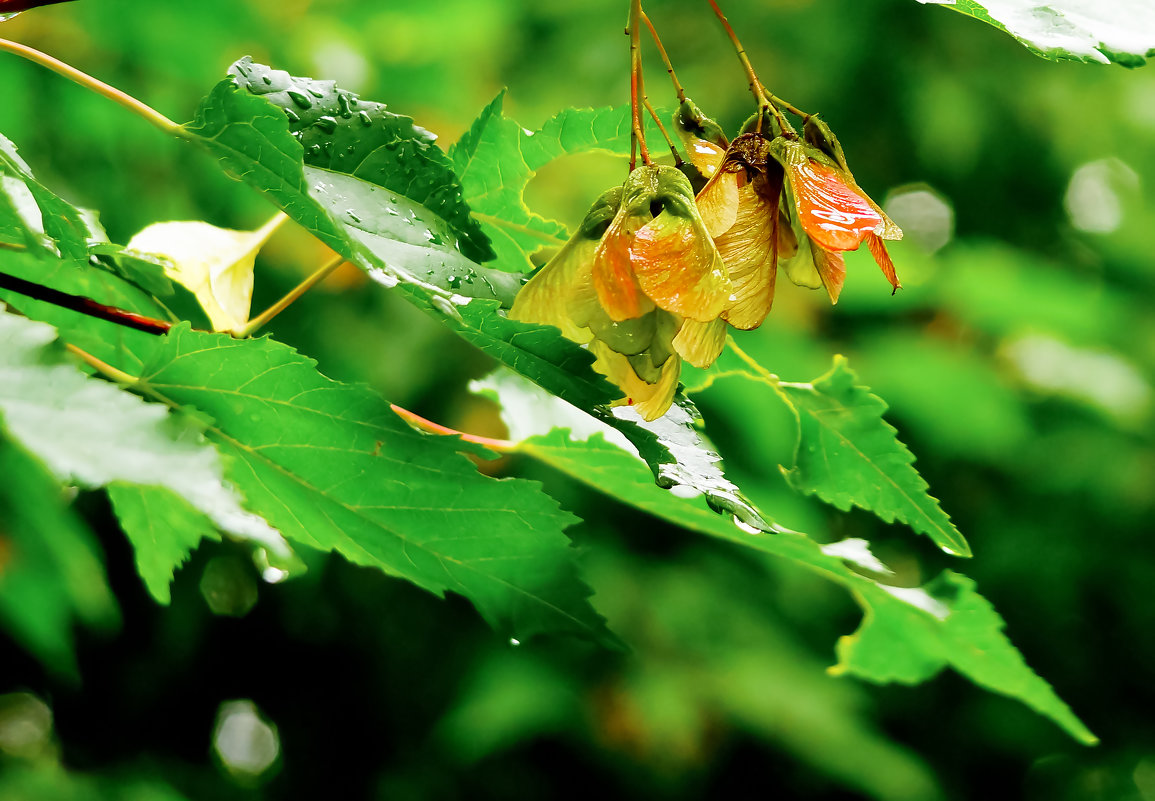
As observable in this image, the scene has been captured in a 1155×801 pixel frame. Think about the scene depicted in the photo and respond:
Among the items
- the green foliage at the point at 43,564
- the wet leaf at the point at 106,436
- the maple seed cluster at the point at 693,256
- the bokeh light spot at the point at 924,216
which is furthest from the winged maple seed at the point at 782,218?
the bokeh light spot at the point at 924,216

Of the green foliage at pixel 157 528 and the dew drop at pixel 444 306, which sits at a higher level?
the dew drop at pixel 444 306

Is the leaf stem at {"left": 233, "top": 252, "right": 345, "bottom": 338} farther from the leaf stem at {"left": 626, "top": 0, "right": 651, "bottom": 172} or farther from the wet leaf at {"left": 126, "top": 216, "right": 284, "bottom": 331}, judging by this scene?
the leaf stem at {"left": 626, "top": 0, "right": 651, "bottom": 172}

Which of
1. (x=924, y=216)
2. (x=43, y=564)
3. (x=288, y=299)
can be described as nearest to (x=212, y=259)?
(x=288, y=299)

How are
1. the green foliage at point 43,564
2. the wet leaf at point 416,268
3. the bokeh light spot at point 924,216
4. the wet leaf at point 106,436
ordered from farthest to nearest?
the bokeh light spot at point 924,216
the green foliage at point 43,564
the wet leaf at point 416,268
the wet leaf at point 106,436

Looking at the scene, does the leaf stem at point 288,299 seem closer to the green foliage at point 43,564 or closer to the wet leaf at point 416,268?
the wet leaf at point 416,268

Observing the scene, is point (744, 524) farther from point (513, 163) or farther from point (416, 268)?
point (513, 163)
